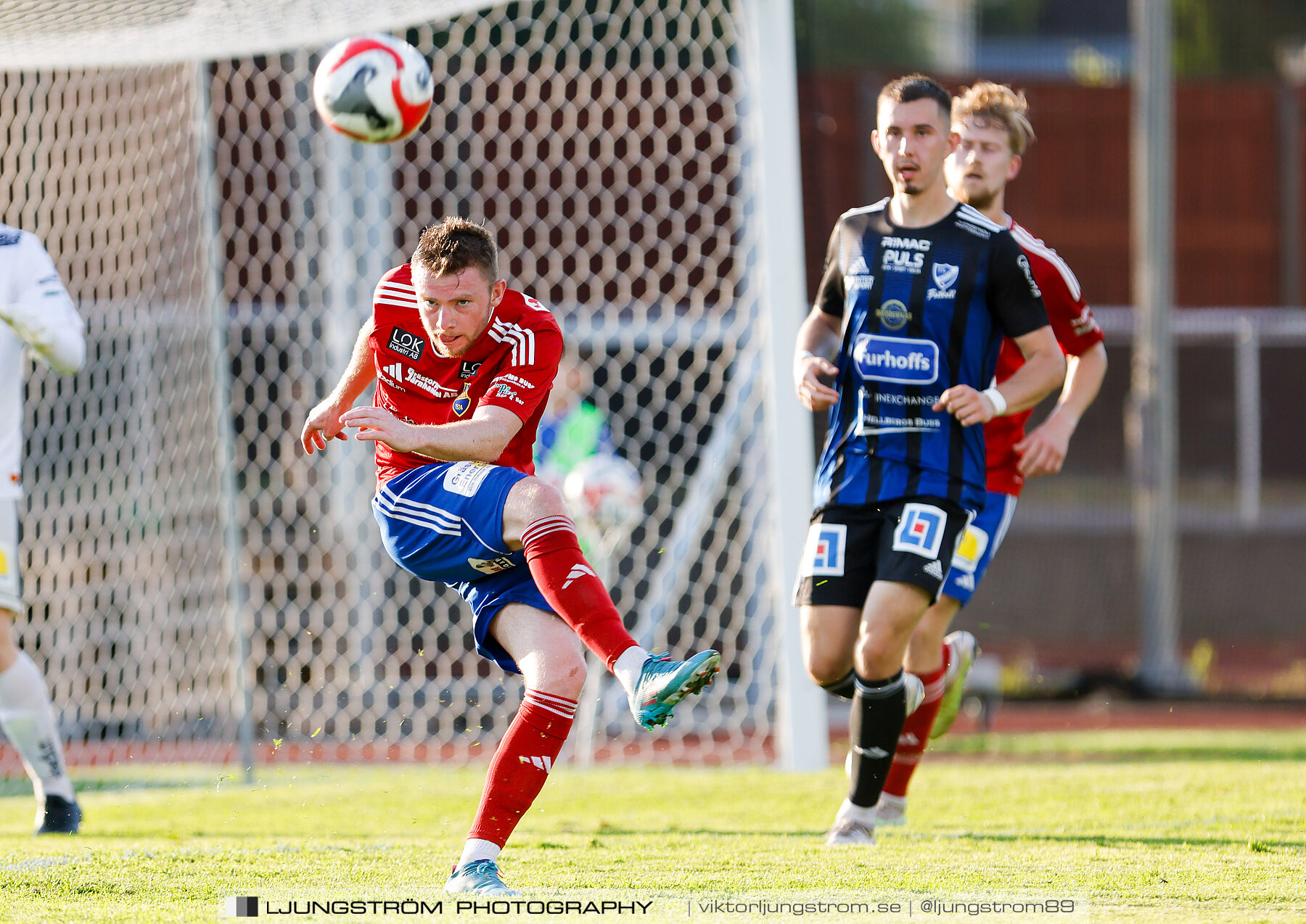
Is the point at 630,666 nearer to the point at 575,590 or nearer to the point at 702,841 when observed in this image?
the point at 575,590

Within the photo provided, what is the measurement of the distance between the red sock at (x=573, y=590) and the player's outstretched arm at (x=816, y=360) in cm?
100

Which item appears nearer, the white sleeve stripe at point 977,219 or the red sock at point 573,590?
the red sock at point 573,590

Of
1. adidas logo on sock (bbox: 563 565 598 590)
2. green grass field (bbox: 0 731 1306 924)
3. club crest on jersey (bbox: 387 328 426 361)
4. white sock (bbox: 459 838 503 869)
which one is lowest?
green grass field (bbox: 0 731 1306 924)

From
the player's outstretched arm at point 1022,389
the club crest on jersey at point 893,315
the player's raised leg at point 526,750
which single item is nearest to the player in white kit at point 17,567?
the player's raised leg at point 526,750

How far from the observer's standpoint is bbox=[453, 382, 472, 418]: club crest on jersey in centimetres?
403

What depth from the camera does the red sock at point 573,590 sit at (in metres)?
3.68

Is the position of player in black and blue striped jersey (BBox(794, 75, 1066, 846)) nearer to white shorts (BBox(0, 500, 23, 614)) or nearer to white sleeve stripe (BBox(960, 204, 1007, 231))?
white sleeve stripe (BBox(960, 204, 1007, 231))

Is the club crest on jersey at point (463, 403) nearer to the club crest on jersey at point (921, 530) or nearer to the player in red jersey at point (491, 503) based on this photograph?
the player in red jersey at point (491, 503)

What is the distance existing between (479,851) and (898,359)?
1902 millimetres

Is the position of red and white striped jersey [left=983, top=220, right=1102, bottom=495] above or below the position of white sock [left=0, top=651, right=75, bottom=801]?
above

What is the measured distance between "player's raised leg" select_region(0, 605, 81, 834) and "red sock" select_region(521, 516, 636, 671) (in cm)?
238

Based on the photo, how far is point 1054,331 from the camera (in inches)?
191

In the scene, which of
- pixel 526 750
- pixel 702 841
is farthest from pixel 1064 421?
pixel 526 750

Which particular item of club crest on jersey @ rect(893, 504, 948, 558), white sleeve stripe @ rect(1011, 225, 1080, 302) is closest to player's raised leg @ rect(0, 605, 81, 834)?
club crest on jersey @ rect(893, 504, 948, 558)
